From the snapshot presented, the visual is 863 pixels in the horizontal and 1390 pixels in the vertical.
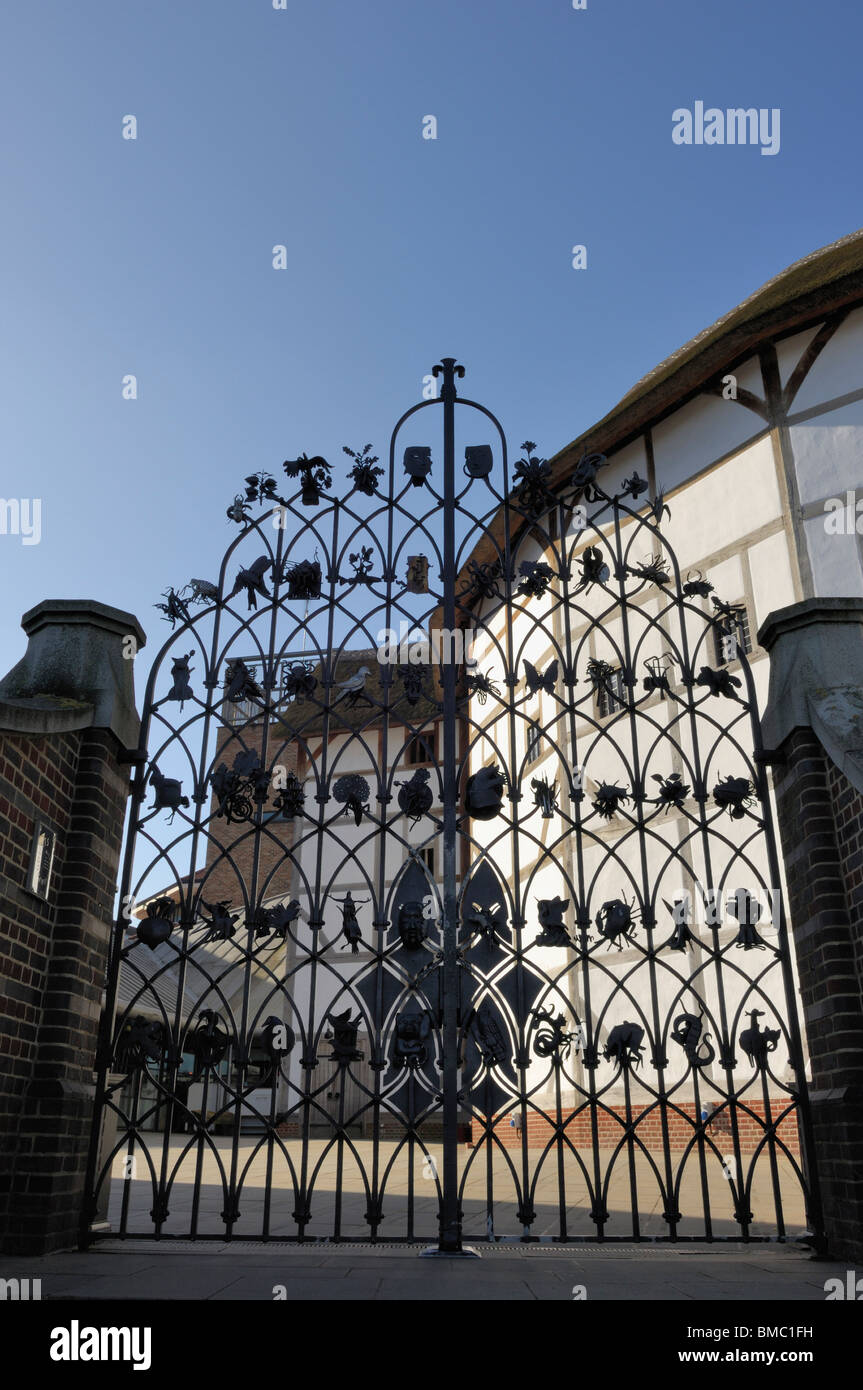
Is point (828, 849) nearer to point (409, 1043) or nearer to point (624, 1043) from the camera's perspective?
point (624, 1043)

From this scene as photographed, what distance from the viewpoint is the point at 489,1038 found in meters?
4.04

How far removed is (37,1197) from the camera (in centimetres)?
359

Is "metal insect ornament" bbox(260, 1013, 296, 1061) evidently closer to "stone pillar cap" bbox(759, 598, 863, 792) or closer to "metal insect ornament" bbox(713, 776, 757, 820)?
"metal insect ornament" bbox(713, 776, 757, 820)

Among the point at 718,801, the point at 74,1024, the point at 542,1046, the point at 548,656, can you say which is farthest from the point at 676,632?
the point at 74,1024

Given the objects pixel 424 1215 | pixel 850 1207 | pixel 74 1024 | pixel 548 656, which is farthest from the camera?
pixel 548 656

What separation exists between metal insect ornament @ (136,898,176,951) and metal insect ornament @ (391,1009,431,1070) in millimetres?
1038

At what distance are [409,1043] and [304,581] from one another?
2088 mm

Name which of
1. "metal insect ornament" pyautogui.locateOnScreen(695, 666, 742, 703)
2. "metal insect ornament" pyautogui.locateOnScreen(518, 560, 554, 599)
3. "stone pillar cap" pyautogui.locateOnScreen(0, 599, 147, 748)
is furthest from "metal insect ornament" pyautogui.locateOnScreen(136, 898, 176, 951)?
"metal insect ornament" pyautogui.locateOnScreen(695, 666, 742, 703)

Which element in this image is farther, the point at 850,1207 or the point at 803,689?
the point at 803,689

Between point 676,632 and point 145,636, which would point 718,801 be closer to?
point 145,636

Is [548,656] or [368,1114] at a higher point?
[548,656]

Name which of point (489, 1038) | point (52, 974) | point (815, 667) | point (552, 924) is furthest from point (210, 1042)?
point (815, 667)

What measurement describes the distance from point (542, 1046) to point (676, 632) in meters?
7.50

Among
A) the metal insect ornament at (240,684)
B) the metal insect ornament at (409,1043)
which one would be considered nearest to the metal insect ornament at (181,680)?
the metal insect ornament at (240,684)
